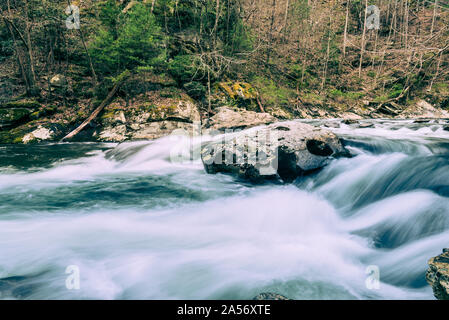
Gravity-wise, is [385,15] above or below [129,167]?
above

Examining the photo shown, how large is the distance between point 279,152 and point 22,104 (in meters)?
10.9

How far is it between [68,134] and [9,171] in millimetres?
3694

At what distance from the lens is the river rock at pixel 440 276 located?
190 centimetres

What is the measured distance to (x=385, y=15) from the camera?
83.0 feet

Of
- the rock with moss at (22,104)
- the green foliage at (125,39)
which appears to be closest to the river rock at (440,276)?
the green foliage at (125,39)

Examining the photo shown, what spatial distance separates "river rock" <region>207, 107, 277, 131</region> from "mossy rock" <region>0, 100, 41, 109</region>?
24.5 ft

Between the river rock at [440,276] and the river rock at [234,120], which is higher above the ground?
the river rock at [234,120]

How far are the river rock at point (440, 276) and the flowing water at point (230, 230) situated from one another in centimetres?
53

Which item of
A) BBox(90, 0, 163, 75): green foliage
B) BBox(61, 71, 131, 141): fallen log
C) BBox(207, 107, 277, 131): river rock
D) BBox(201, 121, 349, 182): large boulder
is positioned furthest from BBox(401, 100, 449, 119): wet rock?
BBox(61, 71, 131, 141): fallen log

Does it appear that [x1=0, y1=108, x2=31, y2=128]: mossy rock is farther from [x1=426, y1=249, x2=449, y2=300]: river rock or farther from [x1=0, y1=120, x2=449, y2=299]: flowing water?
[x1=426, y1=249, x2=449, y2=300]: river rock

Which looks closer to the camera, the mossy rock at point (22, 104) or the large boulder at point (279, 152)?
the large boulder at point (279, 152)

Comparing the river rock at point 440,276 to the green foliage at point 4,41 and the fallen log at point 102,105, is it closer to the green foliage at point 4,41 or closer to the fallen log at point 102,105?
the fallen log at point 102,105
